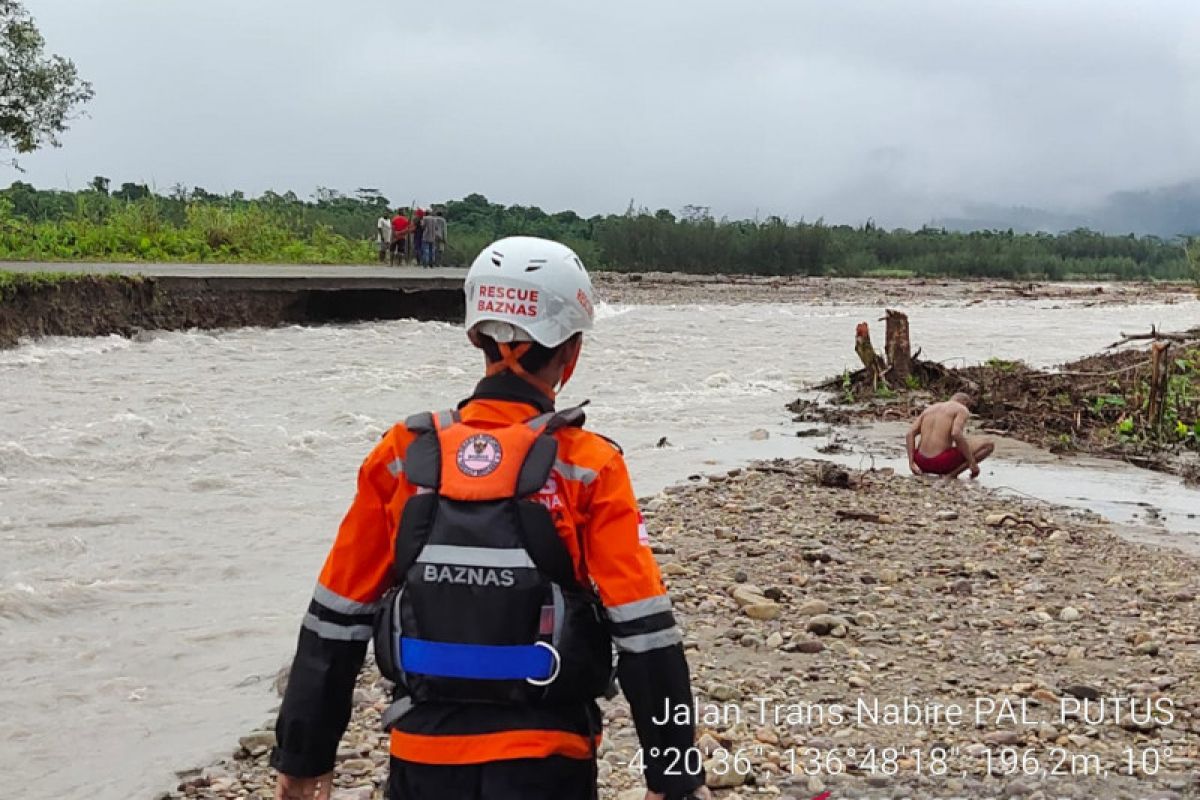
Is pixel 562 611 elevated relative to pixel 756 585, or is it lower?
elevated

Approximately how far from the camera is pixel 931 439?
34.4 feet

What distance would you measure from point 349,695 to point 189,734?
301 cm

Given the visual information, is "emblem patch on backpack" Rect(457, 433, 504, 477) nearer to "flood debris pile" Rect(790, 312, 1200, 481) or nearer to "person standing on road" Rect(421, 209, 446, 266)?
"flood debris pile" Rect(790, 312, 1200, 481)

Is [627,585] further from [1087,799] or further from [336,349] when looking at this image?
[336,349]

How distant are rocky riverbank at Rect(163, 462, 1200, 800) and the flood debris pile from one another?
434 centimetres

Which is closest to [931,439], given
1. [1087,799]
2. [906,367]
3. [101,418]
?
[906,367]

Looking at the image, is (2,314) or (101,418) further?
(2,314)

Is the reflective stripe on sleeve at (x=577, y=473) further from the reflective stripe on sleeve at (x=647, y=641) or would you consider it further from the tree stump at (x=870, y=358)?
the tree stump at (x=870, y=358)

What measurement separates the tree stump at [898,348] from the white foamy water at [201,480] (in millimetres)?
1483

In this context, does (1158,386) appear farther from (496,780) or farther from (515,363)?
(496,780)

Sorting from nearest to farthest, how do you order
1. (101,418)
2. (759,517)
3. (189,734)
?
(189,734), (759,517), (101,418)

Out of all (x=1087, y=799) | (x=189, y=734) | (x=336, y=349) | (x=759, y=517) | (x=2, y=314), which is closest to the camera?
(x=1087, y=799)

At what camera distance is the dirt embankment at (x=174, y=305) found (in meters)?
18.2

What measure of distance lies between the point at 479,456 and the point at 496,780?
58 centimetres
